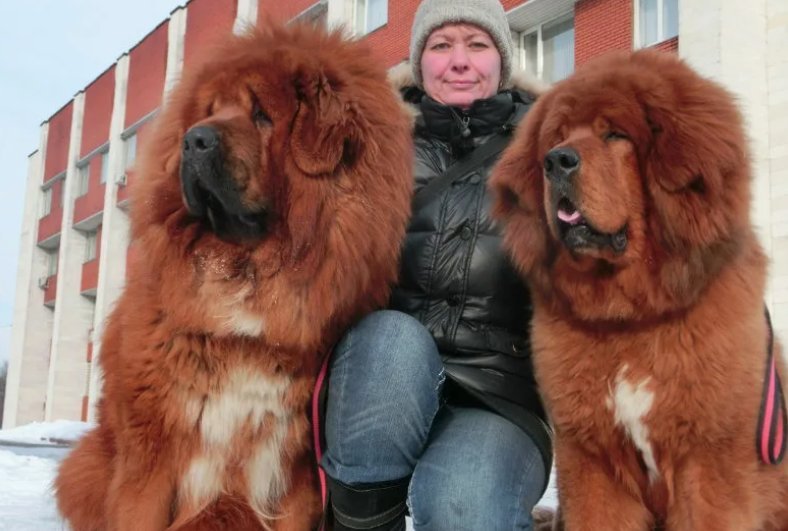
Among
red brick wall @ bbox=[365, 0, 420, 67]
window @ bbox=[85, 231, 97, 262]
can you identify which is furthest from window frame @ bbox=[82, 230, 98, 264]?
red brick wall @ bbox=[365, 0, 420, 67]

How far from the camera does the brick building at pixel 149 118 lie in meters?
7.43

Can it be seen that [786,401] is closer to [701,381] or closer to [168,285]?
[701,381]

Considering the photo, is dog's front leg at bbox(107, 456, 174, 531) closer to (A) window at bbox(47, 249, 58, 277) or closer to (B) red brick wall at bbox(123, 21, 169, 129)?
(B) red brick wall at bbox(123, 21, 169, 129)

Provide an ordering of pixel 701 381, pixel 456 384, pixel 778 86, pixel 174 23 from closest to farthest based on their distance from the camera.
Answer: pixel 701 381 → pixel 456 384 → pixel 778 86 → pixel 174 23

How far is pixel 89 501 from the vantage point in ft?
7.61

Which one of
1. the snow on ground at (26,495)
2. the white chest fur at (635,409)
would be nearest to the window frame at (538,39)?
the snow on ground at (26,495)

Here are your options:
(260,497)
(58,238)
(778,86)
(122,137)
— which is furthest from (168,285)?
(58,238)

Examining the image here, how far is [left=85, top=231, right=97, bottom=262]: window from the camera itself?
22.0 metres

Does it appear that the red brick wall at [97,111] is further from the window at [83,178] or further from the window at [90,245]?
the window at [90,245]

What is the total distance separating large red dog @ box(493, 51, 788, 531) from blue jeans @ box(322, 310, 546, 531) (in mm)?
218

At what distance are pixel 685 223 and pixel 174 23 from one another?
1821 centimetres

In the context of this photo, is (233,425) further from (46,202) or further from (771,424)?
(46,202)

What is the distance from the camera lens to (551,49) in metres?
10.8

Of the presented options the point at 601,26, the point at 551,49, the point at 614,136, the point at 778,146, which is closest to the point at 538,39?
the point at 551,49
